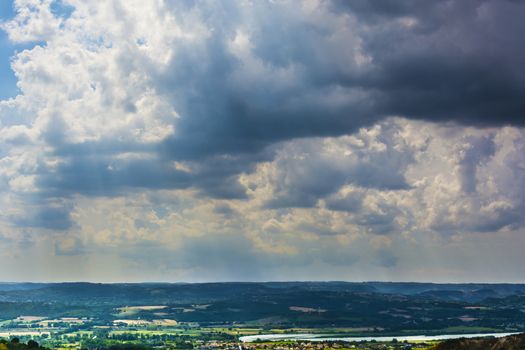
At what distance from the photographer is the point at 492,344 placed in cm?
19038

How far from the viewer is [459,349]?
643 ft

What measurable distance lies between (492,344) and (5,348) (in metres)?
134

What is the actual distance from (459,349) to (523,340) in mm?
18735

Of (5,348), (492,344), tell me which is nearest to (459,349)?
(492,344)

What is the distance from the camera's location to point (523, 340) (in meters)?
185

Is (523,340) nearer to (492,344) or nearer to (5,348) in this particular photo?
(492,344)

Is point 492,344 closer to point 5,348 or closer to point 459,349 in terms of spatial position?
point 459,349

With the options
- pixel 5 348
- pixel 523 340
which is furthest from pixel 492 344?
pixel 5 348

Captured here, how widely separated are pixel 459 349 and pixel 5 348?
127 meters

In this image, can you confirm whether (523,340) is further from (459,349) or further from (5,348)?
(5,348)

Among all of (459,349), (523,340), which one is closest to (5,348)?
(459,349)

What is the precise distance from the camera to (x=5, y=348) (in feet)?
615
